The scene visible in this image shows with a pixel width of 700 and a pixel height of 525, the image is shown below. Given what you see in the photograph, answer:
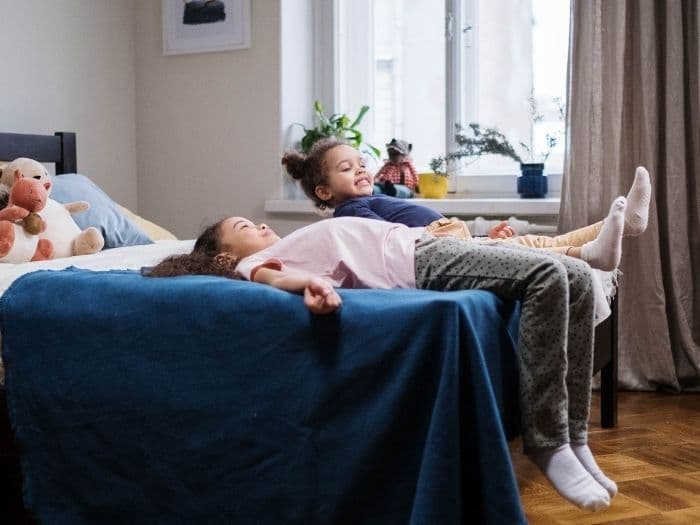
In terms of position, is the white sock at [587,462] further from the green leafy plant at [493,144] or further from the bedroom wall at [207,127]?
the bedroom wall at [207,127]

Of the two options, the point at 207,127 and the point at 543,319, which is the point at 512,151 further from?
the point at 543,319

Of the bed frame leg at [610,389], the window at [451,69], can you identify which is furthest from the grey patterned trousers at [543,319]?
the window at [451,69]

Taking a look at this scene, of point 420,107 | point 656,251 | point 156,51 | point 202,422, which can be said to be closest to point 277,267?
point 202,422

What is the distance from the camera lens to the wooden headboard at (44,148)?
3236mm

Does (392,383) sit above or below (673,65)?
below

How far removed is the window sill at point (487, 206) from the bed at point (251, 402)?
184 centimetres

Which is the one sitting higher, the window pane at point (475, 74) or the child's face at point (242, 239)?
the window pane at point (475, 74)

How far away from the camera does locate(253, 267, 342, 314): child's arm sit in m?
1.53

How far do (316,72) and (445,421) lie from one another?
2.89m

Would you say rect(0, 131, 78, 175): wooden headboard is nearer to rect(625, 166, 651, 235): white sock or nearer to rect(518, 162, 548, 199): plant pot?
rect(518, 162, 548, 199): plant pot

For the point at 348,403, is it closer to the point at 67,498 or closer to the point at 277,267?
the point at 277,267

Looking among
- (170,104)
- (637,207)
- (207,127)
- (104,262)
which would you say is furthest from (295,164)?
(170,104)

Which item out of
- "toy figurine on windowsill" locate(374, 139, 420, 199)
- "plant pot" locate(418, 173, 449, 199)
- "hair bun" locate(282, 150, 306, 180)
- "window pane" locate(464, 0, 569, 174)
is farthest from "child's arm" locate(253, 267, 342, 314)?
"window pane" locate(464, 0, 569, 174)

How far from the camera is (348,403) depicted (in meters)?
1.54
